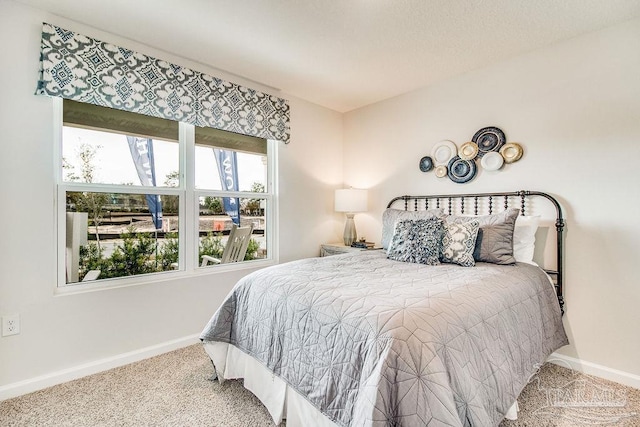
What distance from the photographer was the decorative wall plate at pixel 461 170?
9.00 ft

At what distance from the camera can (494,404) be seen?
1216 mm

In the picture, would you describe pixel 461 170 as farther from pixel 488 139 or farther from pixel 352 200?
pixel 352 200

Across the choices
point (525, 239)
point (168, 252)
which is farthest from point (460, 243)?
point (168, 252)

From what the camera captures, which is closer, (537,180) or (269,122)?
(537,180)

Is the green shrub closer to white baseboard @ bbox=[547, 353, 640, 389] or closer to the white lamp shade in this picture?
the white lamp shade

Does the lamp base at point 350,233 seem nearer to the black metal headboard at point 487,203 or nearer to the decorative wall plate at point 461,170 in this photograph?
the black metal headboard at point 487,203

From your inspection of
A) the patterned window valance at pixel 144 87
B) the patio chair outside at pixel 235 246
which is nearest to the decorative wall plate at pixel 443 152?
the patterned window valance at pixel 144 87

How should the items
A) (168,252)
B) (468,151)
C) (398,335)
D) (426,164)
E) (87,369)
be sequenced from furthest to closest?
1. (426,164)
2. (468,151)
3. (168,252)
4. (87,369)
5. (398,335)

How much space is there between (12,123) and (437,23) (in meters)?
2.79

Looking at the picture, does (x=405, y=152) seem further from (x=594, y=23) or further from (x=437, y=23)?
(x=594, y=23)

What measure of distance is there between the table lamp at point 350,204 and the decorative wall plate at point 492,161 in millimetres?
1253

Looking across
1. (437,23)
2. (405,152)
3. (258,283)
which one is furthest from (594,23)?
(258,283)

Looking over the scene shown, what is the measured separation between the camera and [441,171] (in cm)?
294

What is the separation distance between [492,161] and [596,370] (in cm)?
167
